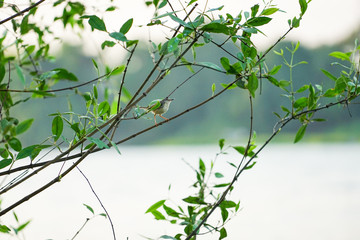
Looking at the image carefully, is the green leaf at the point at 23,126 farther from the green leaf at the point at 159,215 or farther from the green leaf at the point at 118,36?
the green leaf at the point at 159,215

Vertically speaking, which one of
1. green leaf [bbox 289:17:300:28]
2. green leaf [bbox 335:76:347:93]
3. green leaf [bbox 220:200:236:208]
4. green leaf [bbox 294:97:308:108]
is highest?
green leaf [bbox 289:17:300:28]

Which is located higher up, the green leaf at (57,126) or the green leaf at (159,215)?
the green leaf at (57,126)

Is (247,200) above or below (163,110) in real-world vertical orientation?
below

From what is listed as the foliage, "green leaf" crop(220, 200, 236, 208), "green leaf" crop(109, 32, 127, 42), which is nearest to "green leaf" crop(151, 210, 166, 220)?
the foliage

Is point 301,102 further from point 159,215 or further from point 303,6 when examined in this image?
point 159,215

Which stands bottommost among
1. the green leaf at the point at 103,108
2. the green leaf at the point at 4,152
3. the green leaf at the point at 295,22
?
the green leaf at the point at 4,152

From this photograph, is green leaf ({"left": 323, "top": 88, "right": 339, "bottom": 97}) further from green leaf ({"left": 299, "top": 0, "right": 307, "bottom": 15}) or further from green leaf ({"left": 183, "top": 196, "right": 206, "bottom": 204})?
green leaf ({"left": 183, "top": 196, "right": 206, "bottom": 204})

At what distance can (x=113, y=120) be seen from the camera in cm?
47

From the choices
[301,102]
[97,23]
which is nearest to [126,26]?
[97,23]

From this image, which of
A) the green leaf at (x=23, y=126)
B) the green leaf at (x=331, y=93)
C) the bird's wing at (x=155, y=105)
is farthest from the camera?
the green leaf at (x=331, y=93)

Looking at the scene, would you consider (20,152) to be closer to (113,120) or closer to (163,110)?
(113,120)

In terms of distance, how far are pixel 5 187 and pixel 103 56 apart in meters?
0.27

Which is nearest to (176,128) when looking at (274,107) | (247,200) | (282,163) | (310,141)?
(274,107)

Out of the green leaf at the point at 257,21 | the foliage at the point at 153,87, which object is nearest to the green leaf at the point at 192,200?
the foliage at the point at 153,87
